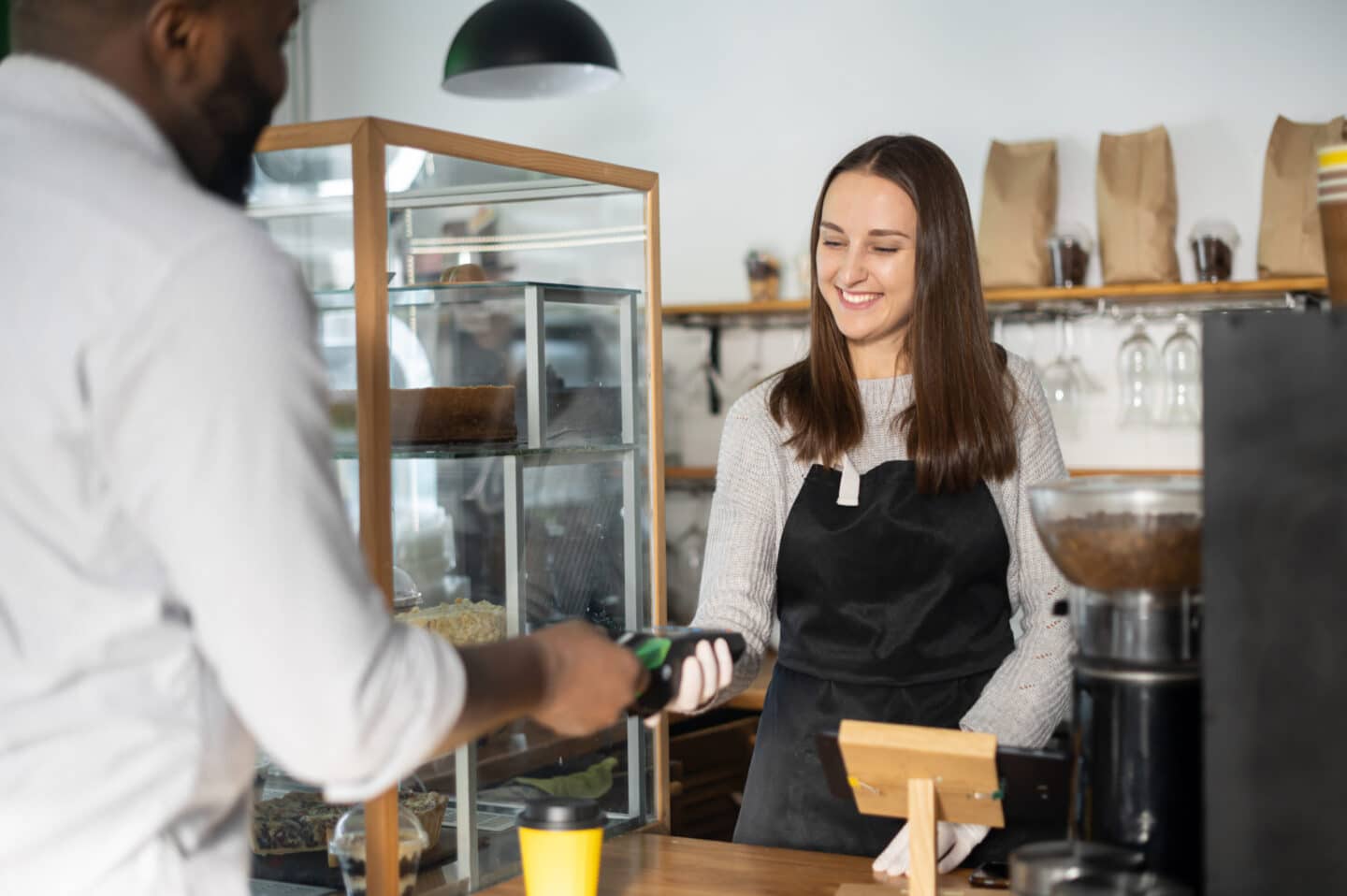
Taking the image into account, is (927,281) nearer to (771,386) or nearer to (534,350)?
(771,386)

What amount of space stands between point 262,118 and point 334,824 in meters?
1.01

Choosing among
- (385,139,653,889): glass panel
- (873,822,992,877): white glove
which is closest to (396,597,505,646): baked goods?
(385,139,653,889): glass panel

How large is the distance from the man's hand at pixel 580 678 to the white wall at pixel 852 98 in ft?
9.84

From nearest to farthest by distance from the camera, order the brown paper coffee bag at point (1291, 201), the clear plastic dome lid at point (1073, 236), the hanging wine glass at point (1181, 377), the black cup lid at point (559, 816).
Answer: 1. the black cup lid at point (559, 816)
2. the brown paper coffee bag at point (1291, 201)
3. the hanging wine glass at point (1181, 377)
4. the clear plastic dome lid at point (1073, 236)

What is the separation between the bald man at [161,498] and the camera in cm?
83

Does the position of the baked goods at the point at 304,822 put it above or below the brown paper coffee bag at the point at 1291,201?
below

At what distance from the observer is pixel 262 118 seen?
3.22 ft

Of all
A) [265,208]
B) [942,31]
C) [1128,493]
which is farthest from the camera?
[942,31]

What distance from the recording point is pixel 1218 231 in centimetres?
368

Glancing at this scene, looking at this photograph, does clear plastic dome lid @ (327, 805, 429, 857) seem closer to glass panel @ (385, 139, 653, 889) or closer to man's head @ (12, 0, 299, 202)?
glass panel @ (385, 139, 653, 889)

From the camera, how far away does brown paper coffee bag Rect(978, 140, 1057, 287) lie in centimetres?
377

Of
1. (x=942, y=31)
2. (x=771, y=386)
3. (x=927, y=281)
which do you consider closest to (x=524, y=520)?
(x=771, y=386)

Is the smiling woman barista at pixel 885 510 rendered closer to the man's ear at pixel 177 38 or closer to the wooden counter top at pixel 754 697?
the man's ear at pixel 177 38

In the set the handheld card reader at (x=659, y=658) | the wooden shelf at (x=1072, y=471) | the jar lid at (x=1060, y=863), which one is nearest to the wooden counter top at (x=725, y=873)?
the handheld card reader at (x=659, y=658)
